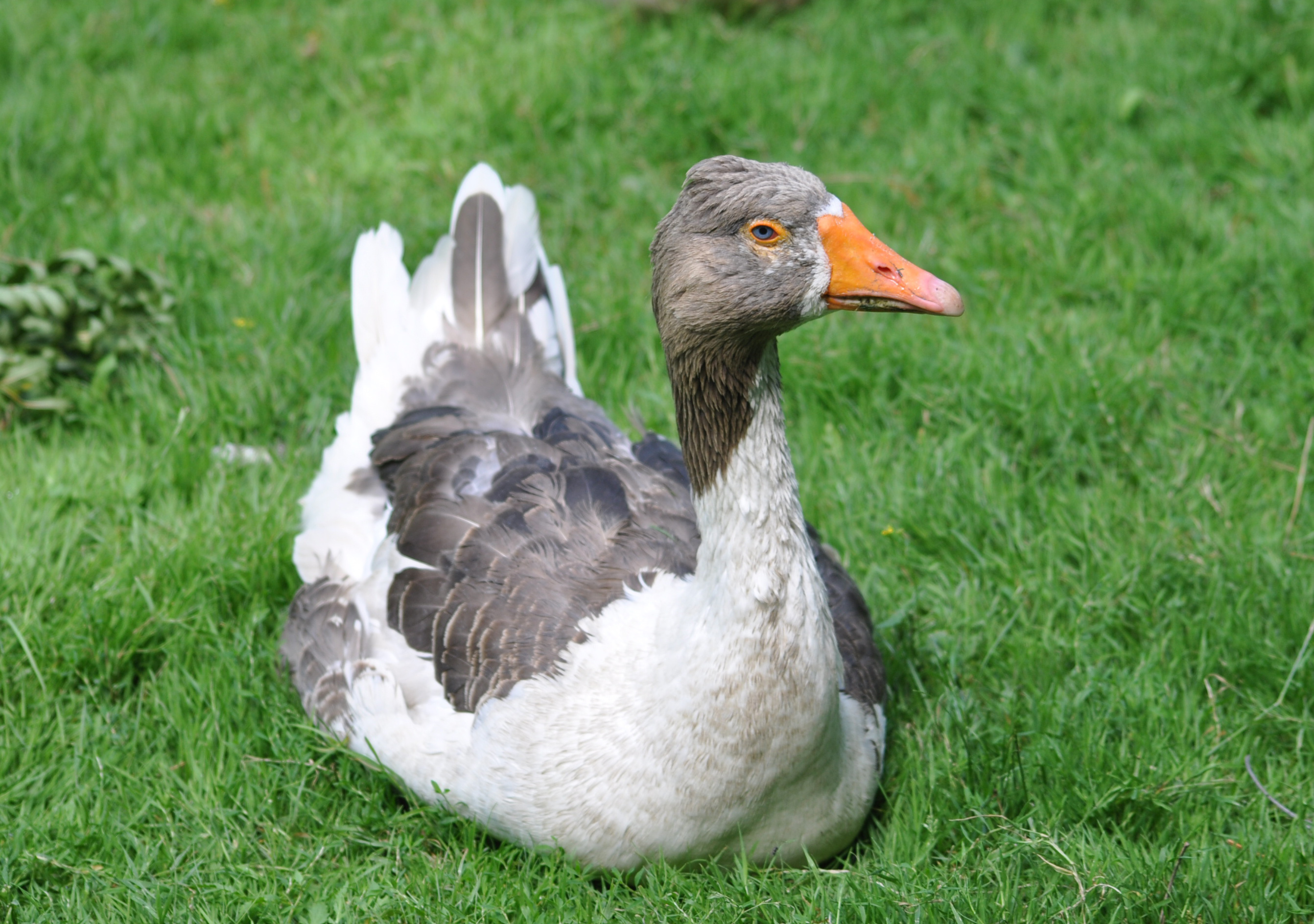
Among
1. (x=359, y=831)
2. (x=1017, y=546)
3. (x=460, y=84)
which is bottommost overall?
(x=359, y=831)

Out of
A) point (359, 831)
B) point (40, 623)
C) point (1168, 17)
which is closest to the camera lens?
point (359, 831)

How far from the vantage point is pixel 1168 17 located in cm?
720

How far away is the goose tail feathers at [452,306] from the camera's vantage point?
15.5 feet

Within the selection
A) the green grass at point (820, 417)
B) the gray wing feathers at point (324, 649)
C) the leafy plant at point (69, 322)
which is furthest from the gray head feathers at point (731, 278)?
the leafy plant at point (69, 322)

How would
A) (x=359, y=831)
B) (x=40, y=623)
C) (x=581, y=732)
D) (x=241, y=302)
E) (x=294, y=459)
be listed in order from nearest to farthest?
(x=581, y=732)
(x=359, y=831)
(x=40, y=623)
(x=294, y=459)
(x=241, y=302)

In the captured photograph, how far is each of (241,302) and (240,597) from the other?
65.5 inches

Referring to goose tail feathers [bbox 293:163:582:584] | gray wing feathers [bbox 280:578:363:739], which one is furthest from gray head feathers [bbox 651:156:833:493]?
goose tail feathers [bbox 293:163:582:584]

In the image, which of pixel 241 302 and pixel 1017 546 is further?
pixel 241 302

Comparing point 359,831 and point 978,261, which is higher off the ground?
point 978,261

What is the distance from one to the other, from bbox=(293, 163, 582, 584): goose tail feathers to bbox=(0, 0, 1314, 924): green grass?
0.44m

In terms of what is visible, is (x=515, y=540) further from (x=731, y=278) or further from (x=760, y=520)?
(x=731, y=278)

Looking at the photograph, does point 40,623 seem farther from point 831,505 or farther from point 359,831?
point 831,505

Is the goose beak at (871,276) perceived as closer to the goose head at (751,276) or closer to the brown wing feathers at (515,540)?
the goose head at (751,276)

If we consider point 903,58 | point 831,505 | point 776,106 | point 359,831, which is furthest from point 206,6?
point 359,831
